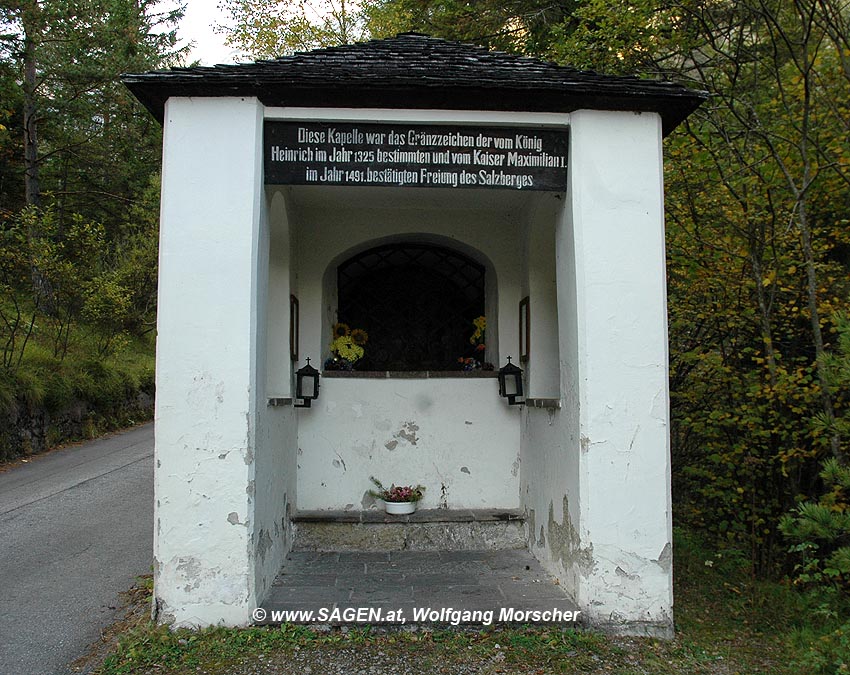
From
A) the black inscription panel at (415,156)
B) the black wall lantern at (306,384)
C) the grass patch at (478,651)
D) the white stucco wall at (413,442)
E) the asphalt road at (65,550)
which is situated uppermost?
the black inscription panel at (415,156)

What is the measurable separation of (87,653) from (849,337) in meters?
4.92

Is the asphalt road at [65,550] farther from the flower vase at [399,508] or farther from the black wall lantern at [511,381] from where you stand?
the black wall lantern at [511,381]

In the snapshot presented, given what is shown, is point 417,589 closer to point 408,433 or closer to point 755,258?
point 408,433

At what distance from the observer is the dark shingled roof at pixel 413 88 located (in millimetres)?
4391

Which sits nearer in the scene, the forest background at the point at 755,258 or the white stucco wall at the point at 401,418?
the forest background at the point at 755,258

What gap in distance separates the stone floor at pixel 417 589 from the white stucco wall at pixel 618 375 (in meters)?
0.43

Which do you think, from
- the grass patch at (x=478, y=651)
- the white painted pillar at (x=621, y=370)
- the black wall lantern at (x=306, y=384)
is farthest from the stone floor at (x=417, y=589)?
the black wall lantern at (x=306, y=384)

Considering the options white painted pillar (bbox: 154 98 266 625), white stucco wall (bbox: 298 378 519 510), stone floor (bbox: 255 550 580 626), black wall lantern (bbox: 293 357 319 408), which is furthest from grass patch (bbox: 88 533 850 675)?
black wall lantern (bbox: 293 357 319 408)

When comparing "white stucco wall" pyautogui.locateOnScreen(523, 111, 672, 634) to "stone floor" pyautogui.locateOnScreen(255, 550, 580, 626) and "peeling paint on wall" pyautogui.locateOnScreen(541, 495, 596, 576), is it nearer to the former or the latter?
"peeling paint on wall" pyautogui.locateOnScreen(541, 495, 596, 576)

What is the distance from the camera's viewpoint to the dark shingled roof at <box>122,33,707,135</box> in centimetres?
439

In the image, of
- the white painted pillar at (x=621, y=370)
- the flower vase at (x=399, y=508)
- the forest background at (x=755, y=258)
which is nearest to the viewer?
the white painted pillar at (x=621, y=370)

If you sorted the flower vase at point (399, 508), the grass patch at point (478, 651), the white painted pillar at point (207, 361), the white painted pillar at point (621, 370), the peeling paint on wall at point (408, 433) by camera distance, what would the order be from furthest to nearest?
1. the peeling paint on wall at point (408, 433)
2. the flower vase at point (399, 508)
3. the white painted pillar at point (621, 370)
4. the white painted pillar at point (207, 361)
5. the grass patch at point (478, 651)

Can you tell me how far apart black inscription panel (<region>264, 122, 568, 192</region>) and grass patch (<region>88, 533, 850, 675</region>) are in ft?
9.62

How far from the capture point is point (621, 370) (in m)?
4.45
